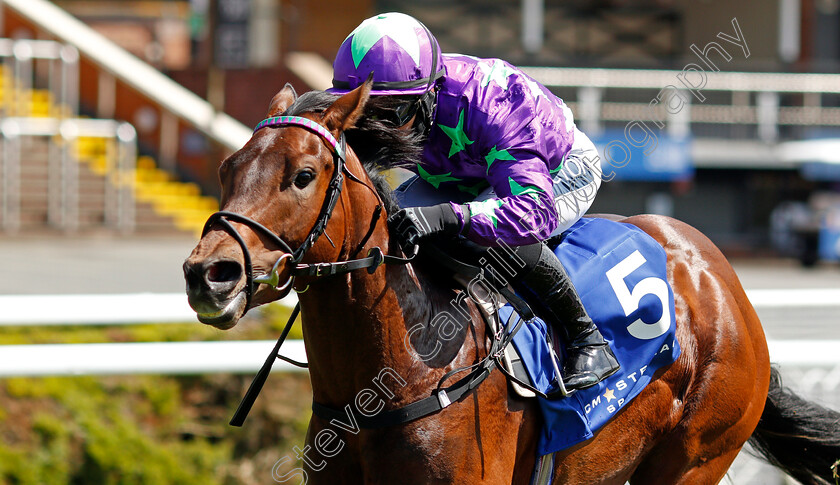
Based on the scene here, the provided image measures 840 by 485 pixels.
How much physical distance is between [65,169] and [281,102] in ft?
28.3

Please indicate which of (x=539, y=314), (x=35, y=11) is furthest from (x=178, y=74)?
(x=539, y=314)

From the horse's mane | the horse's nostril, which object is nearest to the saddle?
the horse's mane

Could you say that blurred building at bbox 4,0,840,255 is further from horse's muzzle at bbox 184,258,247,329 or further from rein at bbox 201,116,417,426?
horse's muzzle at bbox 184,258,247,329

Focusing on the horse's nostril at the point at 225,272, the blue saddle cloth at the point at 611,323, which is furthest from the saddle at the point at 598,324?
the horse's nostril at the point at 225,272

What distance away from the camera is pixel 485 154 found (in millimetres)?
2488

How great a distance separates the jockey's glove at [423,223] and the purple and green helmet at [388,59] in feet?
1.05

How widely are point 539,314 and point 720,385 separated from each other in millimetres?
740

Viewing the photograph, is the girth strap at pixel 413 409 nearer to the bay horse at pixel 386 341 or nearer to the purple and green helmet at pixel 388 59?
the bay horse at pixel 386 341

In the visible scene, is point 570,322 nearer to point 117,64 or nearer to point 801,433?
point 801,433

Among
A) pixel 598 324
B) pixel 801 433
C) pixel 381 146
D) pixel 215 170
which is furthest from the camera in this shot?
pixel 215 170

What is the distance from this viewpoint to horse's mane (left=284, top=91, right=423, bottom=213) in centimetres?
230

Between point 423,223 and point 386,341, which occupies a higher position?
point 423,223

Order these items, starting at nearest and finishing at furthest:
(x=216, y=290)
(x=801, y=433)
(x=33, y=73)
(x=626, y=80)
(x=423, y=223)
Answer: (x=216, y=290) < (x=423, y=223) < (x=801, y=433) < (x=33, y=73) < (x=626, y=80)

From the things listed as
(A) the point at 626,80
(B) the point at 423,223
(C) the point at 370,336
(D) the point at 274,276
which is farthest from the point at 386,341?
(A) the point at 626,80
